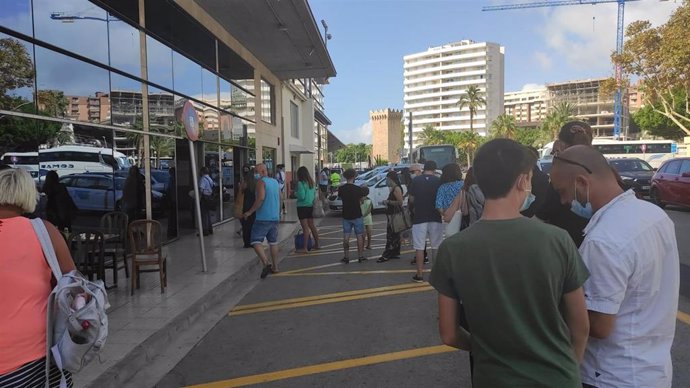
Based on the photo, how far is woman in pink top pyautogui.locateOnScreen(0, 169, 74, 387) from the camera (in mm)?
2367

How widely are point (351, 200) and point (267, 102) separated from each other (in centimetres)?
1420

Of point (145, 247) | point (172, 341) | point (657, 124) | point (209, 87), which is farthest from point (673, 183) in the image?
point (657, 124)

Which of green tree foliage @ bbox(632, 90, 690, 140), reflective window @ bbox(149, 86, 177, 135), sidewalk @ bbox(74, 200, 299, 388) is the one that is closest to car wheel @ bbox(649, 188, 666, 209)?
sidewalk @ bbox(74, 200, 299, 388)

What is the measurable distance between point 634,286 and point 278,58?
64.1 feet

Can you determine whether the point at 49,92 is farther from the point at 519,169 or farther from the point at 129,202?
the point at 519,169

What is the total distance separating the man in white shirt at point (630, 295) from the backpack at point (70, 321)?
7.21 ft

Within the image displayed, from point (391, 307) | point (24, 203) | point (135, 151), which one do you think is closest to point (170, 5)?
point (135, 151)

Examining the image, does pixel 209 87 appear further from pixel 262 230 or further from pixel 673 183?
pixel 673 183

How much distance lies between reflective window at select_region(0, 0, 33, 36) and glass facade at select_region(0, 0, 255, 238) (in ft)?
0.05

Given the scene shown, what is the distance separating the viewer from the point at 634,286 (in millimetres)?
1830

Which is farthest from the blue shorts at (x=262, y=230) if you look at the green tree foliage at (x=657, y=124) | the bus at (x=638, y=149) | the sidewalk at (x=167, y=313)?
the green tree foliage at (x=657, y=124)

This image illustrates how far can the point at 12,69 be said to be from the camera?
661 cm

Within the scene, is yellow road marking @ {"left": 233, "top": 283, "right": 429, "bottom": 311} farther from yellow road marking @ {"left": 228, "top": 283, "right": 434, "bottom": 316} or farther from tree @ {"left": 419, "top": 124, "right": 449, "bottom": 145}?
tree @ {"left": 419, "top": 124, "right": 449, "bottom": 145}

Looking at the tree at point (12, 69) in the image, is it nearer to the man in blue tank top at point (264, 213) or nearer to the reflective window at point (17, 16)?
the reflective window at point (17, 16)
